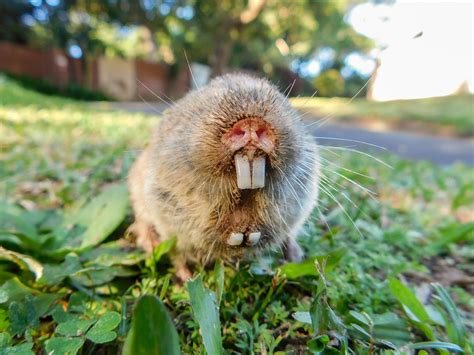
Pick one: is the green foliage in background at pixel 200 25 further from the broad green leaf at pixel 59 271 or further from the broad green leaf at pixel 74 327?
the broad green leaf at pixel 74 327

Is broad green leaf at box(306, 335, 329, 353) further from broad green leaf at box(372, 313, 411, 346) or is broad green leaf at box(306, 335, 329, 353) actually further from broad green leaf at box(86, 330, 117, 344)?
broad green leaf at box(86, 330, 117, 344)

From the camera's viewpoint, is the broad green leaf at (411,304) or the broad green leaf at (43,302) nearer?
the broad green leaf at (43,302)

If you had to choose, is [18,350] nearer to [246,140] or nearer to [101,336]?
[101,336]

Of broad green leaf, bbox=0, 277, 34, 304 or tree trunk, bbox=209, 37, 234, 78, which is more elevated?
tree trunk, bbox=209, 37, 234, 78

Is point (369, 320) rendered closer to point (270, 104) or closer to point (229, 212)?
point (229, 212)

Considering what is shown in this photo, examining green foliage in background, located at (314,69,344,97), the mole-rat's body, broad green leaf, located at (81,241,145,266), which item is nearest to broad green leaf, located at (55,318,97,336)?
broad green leaf, located at (81,241,145,266)

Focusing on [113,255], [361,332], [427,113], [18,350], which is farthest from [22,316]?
[427,113]

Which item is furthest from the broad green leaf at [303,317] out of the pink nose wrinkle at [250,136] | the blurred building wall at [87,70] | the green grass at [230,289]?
the blurred building wall at [87,70]
